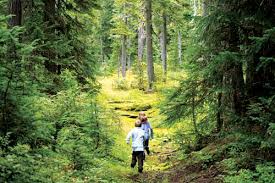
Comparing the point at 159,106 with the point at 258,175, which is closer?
the point at 258,175

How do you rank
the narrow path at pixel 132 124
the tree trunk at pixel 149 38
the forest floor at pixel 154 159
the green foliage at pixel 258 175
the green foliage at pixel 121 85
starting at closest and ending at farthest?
1. the green foliage at pixel 258 175
2. the forest floor at pixel 154 159
3. the narrow path at pixel 132 124
4. the tree trunk at pixel 149 38
5. the green foliage at pixel 121 85

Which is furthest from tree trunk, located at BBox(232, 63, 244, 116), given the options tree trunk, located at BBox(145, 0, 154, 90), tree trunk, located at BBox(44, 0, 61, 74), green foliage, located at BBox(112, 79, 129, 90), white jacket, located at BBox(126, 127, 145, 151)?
green foliage, located at BBox(112, 79, 129, 90)

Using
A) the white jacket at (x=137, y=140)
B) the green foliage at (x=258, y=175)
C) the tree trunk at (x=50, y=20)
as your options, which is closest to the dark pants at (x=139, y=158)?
the white jacket at (x=137, y=140)

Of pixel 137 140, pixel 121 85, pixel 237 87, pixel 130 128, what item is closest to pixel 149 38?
pixel 121 85

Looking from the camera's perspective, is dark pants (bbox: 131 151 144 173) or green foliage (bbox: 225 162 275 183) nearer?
green foliage (bbox: 225 162 275 183)

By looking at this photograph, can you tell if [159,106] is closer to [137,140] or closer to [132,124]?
[137,140]

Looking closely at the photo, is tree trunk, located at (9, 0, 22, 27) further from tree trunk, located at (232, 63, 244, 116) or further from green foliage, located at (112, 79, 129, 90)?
green foliage, located at (112, 79, 129, 90)

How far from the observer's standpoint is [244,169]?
740 centimetres

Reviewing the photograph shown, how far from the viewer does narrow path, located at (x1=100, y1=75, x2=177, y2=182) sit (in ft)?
39.0

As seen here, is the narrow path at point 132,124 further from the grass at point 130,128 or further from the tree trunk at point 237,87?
the tree trunk at point 237,87

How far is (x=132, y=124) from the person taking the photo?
20.0 meters

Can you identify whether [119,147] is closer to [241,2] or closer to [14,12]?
[14,12]

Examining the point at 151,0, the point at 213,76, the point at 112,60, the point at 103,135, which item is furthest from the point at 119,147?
the point at 112,60

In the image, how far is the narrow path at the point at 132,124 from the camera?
11883mm
